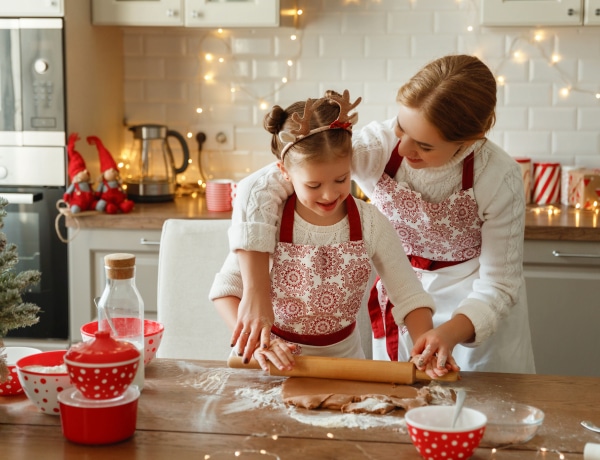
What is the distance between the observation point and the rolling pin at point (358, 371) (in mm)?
1561

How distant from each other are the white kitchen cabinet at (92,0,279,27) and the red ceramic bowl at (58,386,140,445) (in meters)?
2.23

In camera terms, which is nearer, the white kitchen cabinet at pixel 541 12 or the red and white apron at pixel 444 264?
the red and white apron at pixel 444 264

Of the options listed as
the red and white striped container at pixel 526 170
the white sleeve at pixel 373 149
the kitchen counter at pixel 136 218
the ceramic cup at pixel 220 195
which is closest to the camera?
the white sleeve at pixel 373 149

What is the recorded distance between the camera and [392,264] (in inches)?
73.2

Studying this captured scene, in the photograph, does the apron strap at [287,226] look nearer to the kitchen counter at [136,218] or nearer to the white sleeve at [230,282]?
the white sleeve at [230,282]

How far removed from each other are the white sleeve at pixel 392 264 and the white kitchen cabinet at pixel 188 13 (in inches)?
63.3

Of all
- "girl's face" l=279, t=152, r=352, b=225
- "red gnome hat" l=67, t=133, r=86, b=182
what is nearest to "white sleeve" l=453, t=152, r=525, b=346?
"girl's face" l=279, t=152, r=352, b=225

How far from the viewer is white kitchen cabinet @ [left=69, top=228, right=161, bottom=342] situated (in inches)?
125

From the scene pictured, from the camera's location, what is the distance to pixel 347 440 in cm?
134

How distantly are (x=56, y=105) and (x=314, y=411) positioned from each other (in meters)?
2.17

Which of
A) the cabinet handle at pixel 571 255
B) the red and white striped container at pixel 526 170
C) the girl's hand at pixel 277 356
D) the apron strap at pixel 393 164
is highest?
the apron strap at pixel 393 164

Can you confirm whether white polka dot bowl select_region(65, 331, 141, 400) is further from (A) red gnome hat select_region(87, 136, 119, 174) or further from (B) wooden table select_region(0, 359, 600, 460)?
(A) red gnome hat select_region(87, 136, 119, 174)

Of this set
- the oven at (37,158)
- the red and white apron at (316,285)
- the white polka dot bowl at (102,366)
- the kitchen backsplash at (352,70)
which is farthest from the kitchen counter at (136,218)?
the white polka dot bowl at (102,366)

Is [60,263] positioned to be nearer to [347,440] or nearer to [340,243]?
[340,243]
